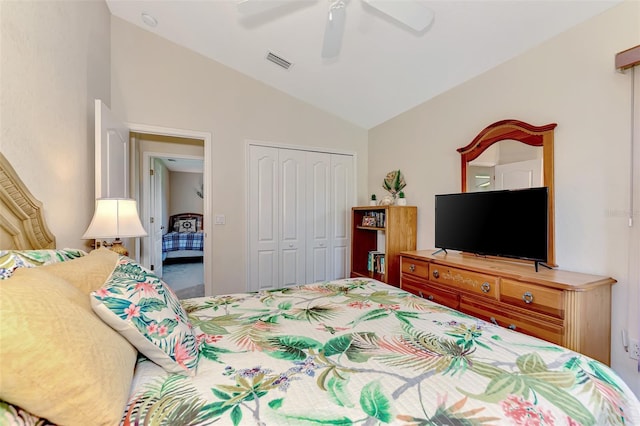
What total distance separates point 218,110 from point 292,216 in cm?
154

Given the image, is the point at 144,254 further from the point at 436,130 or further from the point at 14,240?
the point at 436,130

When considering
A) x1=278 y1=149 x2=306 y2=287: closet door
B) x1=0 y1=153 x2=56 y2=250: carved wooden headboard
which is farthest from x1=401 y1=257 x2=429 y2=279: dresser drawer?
x1=0 y1=153 x2=56 y2=250: carved wooden headboard

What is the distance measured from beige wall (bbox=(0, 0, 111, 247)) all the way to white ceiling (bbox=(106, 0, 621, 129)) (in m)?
0.86

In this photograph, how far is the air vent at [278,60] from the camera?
2.97m

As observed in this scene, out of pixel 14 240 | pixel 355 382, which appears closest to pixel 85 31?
pixel 14 240

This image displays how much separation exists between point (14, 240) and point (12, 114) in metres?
0.56

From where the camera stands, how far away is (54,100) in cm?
169

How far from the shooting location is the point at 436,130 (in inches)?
120

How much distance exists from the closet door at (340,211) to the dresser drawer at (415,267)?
1362 mm

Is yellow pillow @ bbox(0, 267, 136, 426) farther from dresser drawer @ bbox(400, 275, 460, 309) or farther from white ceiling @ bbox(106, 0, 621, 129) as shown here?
dresser drawer @ bbox(400, 275, 460, 309)

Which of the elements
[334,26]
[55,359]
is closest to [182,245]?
[334,26]

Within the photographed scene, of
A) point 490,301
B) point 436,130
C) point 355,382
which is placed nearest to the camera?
point 355,382

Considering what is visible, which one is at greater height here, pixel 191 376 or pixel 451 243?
pixel 451 243

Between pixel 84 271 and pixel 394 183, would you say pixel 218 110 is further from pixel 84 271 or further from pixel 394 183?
pixel 84 271
